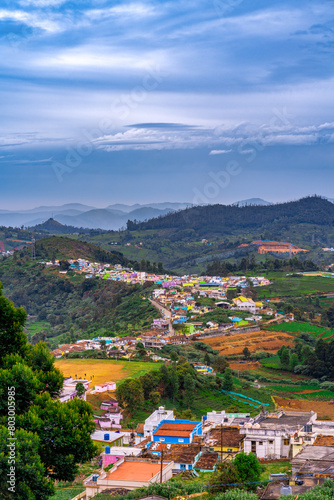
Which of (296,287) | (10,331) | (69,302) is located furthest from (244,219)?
(10,331)

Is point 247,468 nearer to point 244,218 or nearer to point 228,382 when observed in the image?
point 228,382

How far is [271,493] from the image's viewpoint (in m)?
12.4

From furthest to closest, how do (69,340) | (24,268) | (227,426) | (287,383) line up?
(24,268)
(69,340)
(287,383)
(227,426)

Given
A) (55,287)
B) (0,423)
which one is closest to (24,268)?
(55,287)

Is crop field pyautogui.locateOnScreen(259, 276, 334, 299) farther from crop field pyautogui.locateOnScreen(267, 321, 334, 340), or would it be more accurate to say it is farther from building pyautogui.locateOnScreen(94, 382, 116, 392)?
building pyautogui.locateOnScreen(94, 382, 116, 392)

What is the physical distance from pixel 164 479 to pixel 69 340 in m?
28.5

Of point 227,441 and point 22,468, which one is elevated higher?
point 22,468

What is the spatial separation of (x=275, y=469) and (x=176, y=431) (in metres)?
4.92

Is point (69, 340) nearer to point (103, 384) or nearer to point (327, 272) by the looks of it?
point (103, 384)

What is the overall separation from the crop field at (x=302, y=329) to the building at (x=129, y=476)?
94.4ft

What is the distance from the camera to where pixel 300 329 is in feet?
147

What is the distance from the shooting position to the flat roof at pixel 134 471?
14.8 m

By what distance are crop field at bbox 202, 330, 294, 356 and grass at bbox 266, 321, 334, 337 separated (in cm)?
101

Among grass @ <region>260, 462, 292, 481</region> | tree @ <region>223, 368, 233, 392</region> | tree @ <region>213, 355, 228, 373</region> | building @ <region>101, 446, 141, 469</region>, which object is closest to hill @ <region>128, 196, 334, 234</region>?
tree @ <region>213, 355, 228, 373</region>
